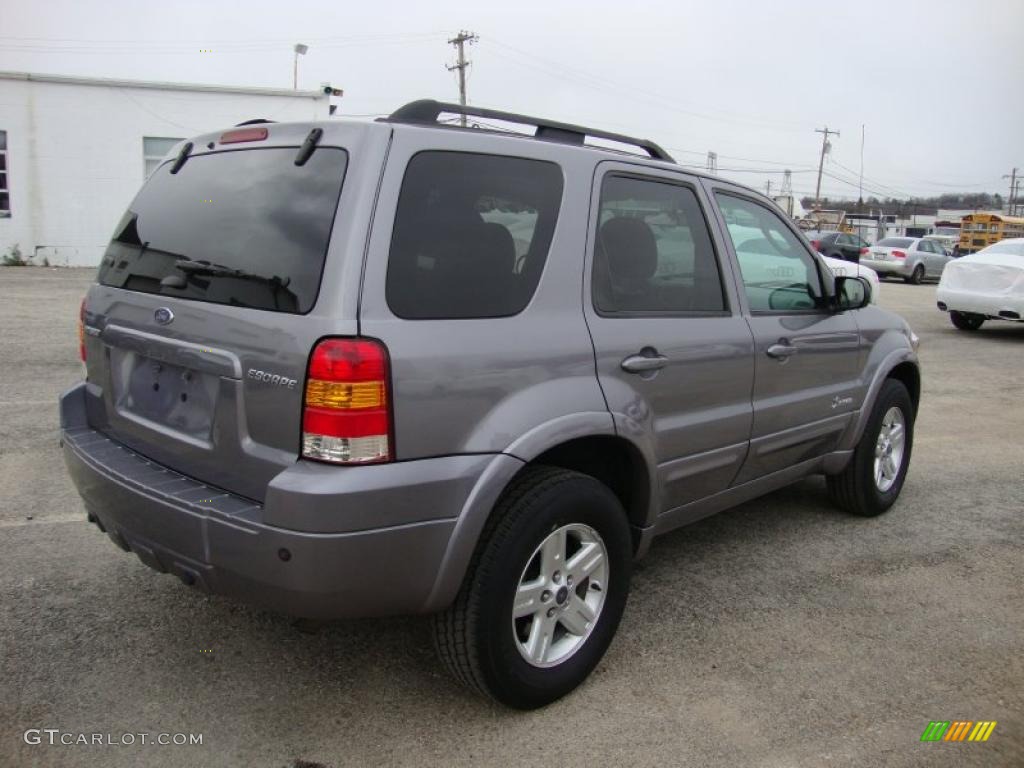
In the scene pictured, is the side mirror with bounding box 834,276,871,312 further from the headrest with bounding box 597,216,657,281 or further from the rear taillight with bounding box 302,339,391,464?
the rear taillight with bounding box 302,339,391,464

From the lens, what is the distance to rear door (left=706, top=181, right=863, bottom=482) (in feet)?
11.9

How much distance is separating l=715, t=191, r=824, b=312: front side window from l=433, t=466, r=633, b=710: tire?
1.38 meters

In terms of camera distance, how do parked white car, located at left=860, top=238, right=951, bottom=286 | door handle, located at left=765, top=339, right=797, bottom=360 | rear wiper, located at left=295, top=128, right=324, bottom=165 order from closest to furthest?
rear wiper, located at left=295, top=128, right=324, bottom=165
door handle, located at left=765, top=339, right=797, bottom=360
parked white car, located at left=860, top=238, right=951, bottom=286

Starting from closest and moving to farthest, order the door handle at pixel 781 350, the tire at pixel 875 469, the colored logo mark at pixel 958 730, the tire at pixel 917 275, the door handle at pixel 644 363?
the colored logo mark at pixel 958 730
the door handle at pixel 644 363
the door handle at pixel 781 350
the tire at pixel 875 469
the tire at pixel 917 275

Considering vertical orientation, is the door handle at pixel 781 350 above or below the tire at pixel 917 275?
above

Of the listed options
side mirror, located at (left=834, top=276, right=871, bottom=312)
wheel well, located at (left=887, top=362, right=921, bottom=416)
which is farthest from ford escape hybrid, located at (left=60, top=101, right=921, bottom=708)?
wheel well, located at (left=887, top=362, right=921, bottom=416)

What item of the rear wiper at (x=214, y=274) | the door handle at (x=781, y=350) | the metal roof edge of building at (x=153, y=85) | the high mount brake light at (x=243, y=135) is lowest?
the door handle at (x=781, y=350)

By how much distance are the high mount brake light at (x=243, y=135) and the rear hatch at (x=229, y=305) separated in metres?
0.01

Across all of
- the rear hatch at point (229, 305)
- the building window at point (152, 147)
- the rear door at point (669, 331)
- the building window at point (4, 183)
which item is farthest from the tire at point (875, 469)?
the building window at point (4, 183)

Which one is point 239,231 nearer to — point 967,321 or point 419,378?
point 419,378

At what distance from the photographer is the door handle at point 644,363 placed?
9.51 feet

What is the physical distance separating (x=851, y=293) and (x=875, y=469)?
1050 mm

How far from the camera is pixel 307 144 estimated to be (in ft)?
8.19

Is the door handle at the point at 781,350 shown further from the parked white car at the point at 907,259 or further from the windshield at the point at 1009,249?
the parked white car at the point at 907,259
